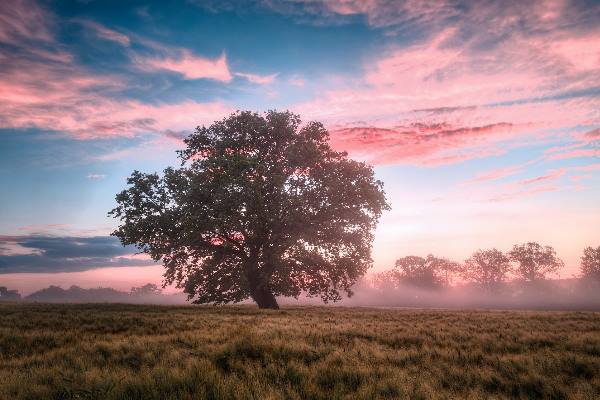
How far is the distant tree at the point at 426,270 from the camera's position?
123875mm

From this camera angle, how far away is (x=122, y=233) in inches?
1046

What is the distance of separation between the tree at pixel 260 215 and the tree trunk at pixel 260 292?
8 centimetres

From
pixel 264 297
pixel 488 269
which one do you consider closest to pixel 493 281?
pixel 488 269

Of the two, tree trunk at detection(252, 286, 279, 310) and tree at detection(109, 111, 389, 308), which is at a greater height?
tree at detection(109, 111, 389, 308)

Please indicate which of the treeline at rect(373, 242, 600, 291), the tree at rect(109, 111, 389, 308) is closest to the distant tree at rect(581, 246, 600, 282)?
the treeline at rect(373, 242, 600, 291)

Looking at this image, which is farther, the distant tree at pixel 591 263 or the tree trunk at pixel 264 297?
the distant tree at pixel 591 263

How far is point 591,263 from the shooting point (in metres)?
110

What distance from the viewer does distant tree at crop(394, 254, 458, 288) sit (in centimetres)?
12388

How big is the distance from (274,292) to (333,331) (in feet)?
54.2

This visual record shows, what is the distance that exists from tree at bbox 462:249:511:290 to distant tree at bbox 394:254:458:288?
16.6 ft

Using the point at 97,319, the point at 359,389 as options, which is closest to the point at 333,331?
the point at 359,389

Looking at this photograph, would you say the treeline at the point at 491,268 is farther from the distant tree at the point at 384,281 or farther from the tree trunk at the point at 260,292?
the tree trunk at the point at 260,292

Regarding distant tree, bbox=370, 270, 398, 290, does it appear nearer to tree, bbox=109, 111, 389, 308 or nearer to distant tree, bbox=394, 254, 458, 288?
distant tree, bbox=394, 254, 458, 288

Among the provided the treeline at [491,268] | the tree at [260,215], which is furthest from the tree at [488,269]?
the tree at [260,215]
